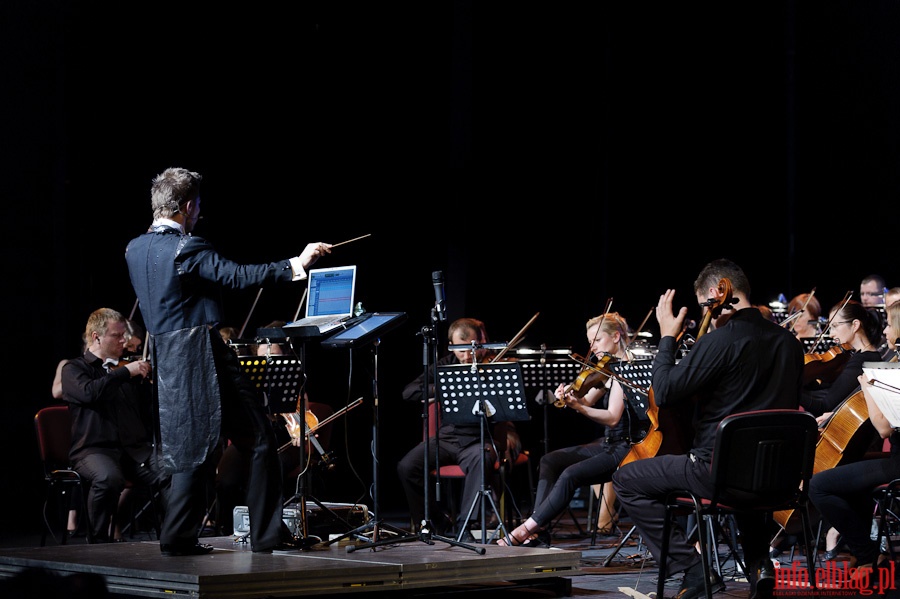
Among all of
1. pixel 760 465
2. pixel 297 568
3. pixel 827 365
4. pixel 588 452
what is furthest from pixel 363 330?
pixel 827 365

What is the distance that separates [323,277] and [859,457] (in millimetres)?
2738

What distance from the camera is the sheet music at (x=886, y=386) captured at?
13.4ft

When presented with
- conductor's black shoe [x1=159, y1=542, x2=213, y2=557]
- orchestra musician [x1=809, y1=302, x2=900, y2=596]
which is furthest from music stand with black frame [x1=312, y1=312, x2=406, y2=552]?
orchestra musician [x1=809, y1=302, x2=900, y2=596]

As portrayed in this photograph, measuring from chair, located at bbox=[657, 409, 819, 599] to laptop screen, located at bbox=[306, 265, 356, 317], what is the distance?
149cm

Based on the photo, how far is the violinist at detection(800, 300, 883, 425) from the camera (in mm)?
5211

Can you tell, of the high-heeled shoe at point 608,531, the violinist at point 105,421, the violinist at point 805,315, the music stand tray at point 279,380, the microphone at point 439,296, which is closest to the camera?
the microphone at point 439,296

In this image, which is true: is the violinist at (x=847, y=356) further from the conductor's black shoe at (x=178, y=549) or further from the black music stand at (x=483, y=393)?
the conductor's black shoe at (x=178, y=549)


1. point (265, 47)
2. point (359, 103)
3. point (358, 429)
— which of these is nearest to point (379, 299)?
point (358, 429)

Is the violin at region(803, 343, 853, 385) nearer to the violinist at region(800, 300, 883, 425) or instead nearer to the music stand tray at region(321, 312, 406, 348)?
the violinist at region(800, 300, 883, 425)

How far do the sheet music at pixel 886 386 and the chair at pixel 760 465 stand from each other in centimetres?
55

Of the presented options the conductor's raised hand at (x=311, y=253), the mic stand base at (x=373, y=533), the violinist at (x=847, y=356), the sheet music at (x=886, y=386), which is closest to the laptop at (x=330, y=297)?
the conductor's raised hand at (x=311, y=253)

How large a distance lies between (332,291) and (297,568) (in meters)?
1.12

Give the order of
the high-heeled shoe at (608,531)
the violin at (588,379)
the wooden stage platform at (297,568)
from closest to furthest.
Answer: the wooden stage platform at (297,568), the violin at (588,379), the high-heeled shoe at (608,531)

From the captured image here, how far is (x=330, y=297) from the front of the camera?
13.8 ft
